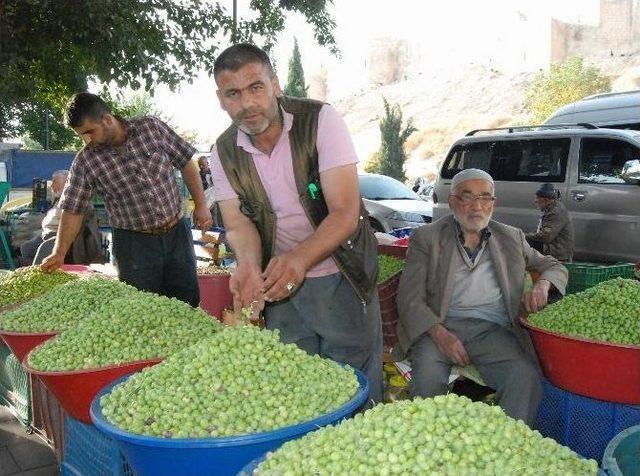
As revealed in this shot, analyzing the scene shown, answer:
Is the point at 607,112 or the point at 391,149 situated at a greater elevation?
the point at 607,112

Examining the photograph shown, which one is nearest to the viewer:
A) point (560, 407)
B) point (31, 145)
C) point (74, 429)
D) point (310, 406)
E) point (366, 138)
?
point (310, 406)

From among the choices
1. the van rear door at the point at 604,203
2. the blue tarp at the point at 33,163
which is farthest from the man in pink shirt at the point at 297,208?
the blue tarp at the point at 33,163

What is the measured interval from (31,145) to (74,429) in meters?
43.2

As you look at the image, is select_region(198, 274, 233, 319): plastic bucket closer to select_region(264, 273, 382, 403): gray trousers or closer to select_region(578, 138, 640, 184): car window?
select_region(264, 273, 382, 403): gray trousers

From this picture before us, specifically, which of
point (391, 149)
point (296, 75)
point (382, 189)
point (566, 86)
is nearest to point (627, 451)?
point (382, 189)

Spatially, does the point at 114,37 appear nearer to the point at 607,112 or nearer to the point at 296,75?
the point at 607,112

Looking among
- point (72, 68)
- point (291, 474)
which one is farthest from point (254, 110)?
point (72, 68)

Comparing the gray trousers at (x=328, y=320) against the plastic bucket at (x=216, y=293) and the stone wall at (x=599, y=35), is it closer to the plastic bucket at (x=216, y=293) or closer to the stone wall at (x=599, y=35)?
the plastic bucket at (x=216, y=293)

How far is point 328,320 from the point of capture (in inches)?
106

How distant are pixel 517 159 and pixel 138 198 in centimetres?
626

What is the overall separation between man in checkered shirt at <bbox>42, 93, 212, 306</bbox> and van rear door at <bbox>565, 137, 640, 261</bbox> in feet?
18.0

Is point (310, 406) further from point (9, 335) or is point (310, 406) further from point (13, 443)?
point (13, 443)

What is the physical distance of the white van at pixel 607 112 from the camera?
29.7 ft

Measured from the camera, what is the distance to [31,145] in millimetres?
41562
